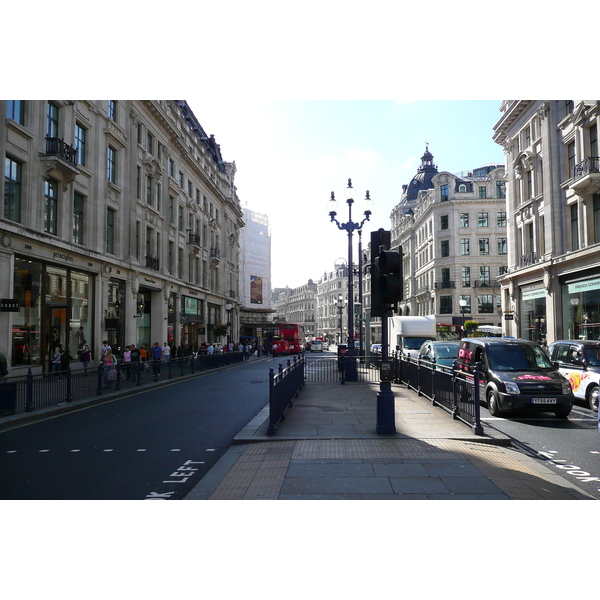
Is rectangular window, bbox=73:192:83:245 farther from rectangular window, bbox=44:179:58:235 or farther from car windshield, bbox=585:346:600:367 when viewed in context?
car windshield, bbox=585:346:600:367

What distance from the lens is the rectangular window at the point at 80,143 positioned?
2428 cm

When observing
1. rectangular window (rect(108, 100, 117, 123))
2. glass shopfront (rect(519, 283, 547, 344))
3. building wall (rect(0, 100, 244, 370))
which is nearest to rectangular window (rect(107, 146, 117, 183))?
building wall (rect(0, 100, 244, 370))

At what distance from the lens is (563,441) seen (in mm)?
8844

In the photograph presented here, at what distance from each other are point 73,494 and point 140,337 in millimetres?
28716

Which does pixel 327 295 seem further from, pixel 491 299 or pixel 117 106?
pixel 117 106

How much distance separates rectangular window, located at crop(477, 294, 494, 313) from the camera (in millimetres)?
57156

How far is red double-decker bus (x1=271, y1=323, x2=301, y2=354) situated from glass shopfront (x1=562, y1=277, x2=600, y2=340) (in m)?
31.2

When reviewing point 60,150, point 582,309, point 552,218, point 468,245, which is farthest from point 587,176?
point 468,245

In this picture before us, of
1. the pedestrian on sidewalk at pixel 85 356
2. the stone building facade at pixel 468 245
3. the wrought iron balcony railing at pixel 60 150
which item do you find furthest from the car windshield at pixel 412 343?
the stone building facade at pixel 468 245

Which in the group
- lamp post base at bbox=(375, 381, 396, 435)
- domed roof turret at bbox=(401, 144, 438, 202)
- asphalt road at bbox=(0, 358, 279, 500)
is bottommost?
asphalt road at bbox=(0, 358, 279, 500)

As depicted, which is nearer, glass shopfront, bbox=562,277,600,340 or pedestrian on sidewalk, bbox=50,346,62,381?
pedestrian on sidewalk, bbox=50,346,62,381

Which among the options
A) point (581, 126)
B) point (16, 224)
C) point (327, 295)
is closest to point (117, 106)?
point (16, 224)

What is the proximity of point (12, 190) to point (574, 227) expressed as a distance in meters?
25.9

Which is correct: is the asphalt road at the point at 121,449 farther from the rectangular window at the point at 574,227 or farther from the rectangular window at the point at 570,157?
the rectangular window at the point at 570,157
